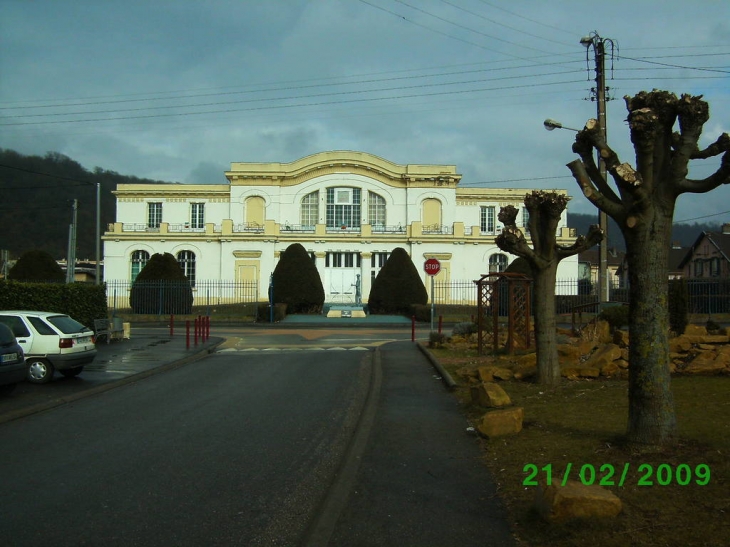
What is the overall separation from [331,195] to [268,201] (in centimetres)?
476

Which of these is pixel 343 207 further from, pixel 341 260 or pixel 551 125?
pixel 551 125

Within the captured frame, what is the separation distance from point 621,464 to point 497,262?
160 ft

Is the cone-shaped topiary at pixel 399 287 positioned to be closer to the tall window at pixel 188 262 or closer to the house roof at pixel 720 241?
the tall window at pixel 188 262

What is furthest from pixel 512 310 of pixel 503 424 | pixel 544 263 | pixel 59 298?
pixel 59 298

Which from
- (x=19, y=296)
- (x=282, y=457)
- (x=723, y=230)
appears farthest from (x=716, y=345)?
(x=723, y=230)

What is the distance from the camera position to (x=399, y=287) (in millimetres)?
43781

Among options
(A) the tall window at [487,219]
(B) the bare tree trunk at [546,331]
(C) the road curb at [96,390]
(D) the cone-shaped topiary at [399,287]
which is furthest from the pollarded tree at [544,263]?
(A) the tall window at [487,219]

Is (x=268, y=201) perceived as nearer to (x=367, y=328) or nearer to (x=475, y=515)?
(x=367, y=328)

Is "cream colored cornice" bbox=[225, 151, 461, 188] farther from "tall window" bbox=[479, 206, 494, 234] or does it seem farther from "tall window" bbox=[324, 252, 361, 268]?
"tall window" bbox=[324, 252, 361, 268]

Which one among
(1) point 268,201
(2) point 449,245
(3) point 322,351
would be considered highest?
(1) point 268,201

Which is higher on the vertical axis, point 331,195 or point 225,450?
point 331,195

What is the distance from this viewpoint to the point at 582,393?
444 inches

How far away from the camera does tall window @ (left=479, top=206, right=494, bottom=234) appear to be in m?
56.8

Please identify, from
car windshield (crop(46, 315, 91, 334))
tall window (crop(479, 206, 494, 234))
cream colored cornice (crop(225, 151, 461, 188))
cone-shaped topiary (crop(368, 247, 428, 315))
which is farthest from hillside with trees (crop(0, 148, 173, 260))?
car windshield (crop(46, 315, 91, 334))
